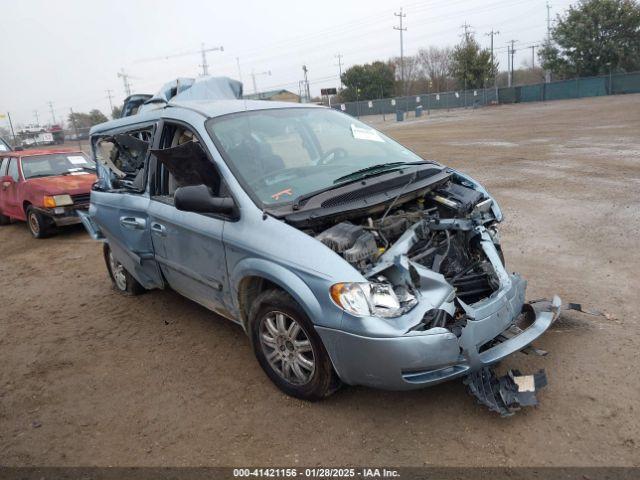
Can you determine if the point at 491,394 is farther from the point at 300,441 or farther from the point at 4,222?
the point at 4,222

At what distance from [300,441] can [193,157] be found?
206cm

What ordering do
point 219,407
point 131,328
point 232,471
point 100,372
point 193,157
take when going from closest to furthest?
point 232,471
point 219,407
point 193,157
point 100,372
point 131,328

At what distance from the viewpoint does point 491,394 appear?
2.86 m

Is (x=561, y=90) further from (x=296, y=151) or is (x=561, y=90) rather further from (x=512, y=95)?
(x=296, y=151)

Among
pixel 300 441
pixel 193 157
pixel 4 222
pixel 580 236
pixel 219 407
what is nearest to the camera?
pixel 300 441

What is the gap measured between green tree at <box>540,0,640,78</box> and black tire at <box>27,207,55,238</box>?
4972cm

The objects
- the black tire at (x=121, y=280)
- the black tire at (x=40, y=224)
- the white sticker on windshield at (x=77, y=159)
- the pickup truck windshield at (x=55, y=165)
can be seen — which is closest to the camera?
the black tire at (x=121, y=280)

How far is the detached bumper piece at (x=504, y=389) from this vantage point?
9.14 ft

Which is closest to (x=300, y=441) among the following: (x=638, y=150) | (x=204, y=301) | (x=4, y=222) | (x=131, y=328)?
(x=204, y=301)

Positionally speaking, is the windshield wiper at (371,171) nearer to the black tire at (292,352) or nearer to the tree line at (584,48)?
the black tire at (292,352)

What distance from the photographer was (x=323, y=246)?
289 centimetres

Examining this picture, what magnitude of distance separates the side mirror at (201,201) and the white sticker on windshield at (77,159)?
791 centimetres

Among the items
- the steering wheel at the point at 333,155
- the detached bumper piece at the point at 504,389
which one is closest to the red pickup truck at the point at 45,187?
the steering wheel at the point at 333,155

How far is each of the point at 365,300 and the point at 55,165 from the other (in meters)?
9.13
